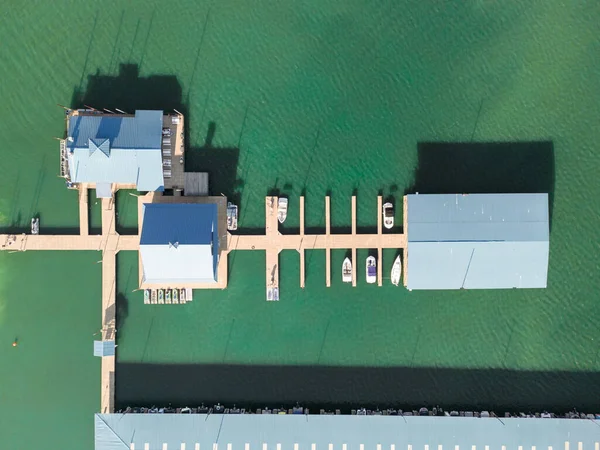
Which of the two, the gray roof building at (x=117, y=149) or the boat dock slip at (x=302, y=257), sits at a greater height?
the gray roof building at (x=117, y=149)

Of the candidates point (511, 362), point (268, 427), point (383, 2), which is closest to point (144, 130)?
point (383, 2)

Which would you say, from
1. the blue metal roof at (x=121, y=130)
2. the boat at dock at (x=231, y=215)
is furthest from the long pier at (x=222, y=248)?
the blue metal roof at (x=121, y=130)

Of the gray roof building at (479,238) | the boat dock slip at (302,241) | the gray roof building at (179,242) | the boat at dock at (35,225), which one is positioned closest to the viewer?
the gray roof building at (179,242)

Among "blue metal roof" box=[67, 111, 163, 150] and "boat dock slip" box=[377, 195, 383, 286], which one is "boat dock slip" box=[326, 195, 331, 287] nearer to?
"boat dock slip" box=[377, 195, 383, 286]

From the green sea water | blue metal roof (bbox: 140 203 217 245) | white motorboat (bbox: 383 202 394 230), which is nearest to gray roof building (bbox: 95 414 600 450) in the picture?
the green sea water

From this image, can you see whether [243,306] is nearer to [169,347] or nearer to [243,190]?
[169,347]

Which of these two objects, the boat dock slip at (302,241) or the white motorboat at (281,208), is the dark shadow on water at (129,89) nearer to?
the white motorboat at (281,208)
